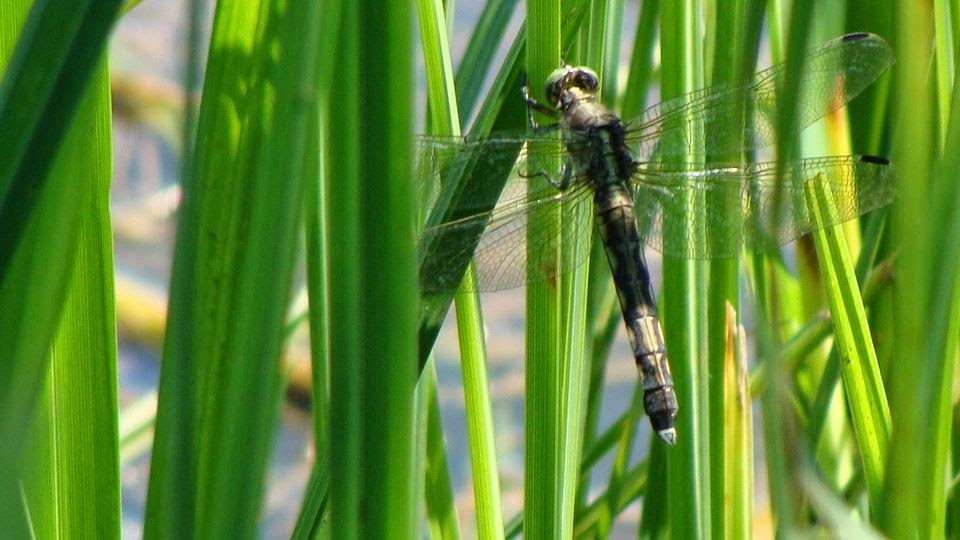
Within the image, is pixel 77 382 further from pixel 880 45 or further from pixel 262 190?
pixel 880 45

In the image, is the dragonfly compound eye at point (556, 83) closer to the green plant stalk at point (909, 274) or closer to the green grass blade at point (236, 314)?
the green grass blade at point (236, 314)

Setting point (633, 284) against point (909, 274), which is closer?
point (909, 274)

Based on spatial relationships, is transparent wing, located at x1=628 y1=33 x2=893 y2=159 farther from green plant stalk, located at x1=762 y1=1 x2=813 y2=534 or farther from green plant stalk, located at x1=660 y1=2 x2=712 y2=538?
green plant stalk, located at x1=762 y1=1 x2=813 y2=534

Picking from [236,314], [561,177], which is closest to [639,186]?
[561,177]

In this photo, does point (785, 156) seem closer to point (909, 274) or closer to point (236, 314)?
point (909, 274)

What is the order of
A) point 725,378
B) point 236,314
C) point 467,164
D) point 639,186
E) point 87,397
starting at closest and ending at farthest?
point 236,314, point 87,397, point 467,164, point 725,378, point 639,186

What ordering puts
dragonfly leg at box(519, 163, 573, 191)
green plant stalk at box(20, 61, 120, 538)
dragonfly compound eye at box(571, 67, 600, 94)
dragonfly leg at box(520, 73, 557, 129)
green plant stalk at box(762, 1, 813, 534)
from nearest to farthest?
1. green plant stalk at box(762, 1, 813, 534)
2. green plant stalk at box(20, 61, 120, 538)
3. dragonfly leg at box(520, 73, 557, 129)
4. dragonfly compound eye at box(571, 67, 600, 94)
5. dragonfly leg at box(519, 163, 573, 191)

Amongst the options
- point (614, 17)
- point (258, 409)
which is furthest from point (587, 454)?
point (258, 409)

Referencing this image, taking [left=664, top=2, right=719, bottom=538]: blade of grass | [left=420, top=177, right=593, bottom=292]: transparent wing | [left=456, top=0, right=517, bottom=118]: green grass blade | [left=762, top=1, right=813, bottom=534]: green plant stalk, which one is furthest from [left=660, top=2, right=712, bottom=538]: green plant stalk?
[left=762, top=1, right=813, bottom=534]: green plant stalk
